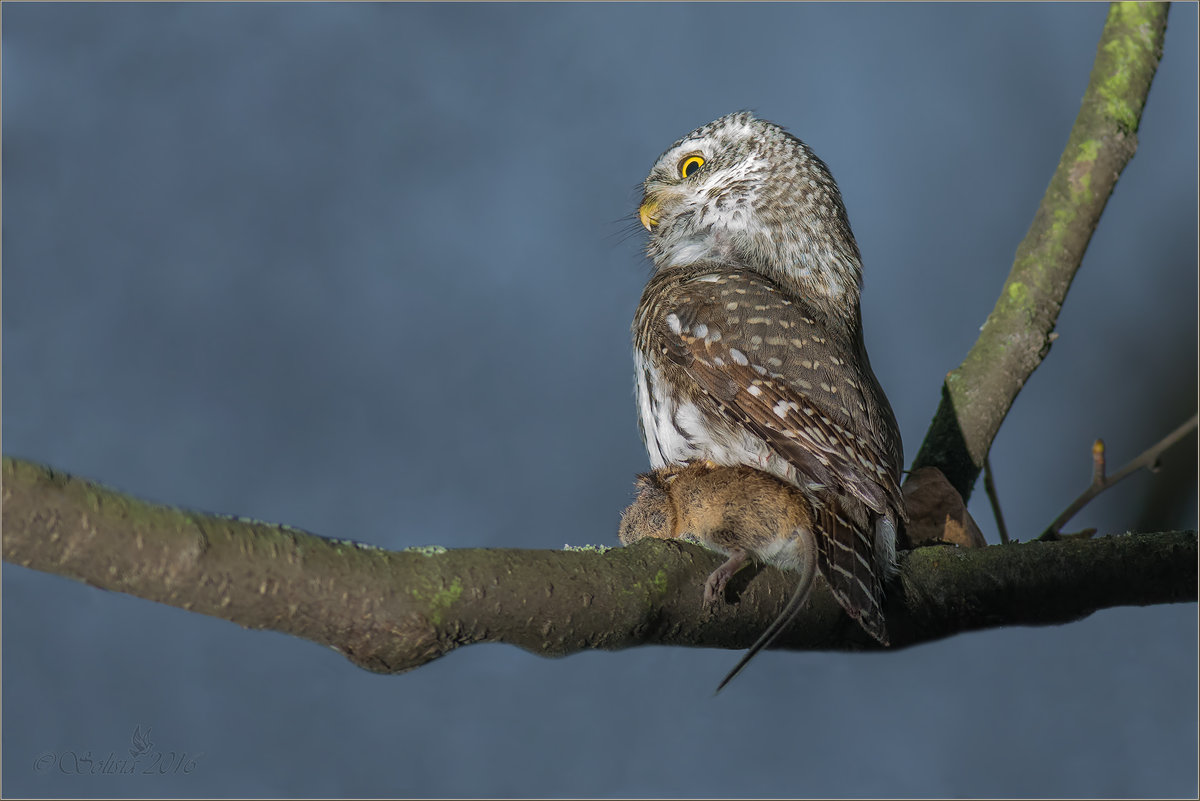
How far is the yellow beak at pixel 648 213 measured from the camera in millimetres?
2660

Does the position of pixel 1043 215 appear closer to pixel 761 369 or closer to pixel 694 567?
pixel 761 369

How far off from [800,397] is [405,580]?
0.92 m

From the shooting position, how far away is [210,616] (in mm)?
1130

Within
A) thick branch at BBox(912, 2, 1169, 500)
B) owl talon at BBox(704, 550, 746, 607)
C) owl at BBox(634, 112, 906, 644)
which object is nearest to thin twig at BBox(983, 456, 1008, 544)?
thick branch at BBox(912, 2, 1169, 500)

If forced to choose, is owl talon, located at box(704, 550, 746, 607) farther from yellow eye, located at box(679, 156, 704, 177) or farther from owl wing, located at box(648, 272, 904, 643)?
yellow eye, located at box(679, 156, 704, 177)

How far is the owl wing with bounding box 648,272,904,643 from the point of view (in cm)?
169

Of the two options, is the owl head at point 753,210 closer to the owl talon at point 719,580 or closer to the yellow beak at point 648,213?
the yellow beak at point 648,213

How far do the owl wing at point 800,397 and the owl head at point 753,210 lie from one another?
23cm

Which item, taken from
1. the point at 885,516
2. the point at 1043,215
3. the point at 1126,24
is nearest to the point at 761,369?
the point at 885,516

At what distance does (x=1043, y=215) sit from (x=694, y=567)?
73.1 inches

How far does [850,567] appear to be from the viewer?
1649 millimetres

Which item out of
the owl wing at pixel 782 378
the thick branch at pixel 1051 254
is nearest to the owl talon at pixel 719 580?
the owl wing at pixel 782 378

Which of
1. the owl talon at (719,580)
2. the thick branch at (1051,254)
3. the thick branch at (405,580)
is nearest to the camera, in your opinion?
the thick branch at (405,580)

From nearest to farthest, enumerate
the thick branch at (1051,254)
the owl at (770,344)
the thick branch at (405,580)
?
1. the thick branch at (405,580)
2. the owl at (770,344)
3. the thick branch at (1051,254)
